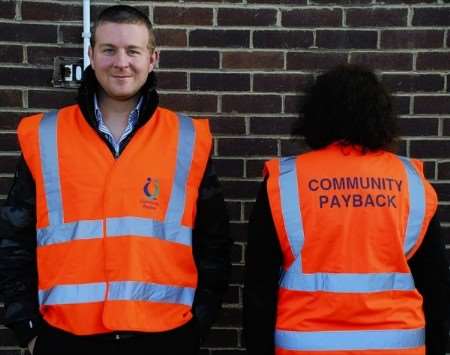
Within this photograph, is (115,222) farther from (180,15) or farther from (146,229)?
(180,15)

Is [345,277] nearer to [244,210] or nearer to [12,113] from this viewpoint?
[244,210]

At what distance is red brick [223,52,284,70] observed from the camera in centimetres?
313

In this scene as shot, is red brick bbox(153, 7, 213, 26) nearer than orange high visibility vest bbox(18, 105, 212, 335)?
No

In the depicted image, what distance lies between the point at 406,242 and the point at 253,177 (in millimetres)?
1180

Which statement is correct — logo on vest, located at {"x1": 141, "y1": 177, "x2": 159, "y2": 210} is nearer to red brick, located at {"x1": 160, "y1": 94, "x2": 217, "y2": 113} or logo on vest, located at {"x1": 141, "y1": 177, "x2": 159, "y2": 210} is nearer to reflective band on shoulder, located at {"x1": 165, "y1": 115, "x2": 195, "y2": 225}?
reflective band on shoulder, located at {"x1": 165, "y1": 115, "x2": 195, "y2": 225}

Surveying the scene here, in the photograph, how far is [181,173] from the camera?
2422 mm

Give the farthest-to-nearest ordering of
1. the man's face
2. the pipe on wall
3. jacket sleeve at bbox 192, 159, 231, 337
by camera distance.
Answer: the pipe on wall, jacket sleeve at bbox 192, 159, 231, 337, the man's face

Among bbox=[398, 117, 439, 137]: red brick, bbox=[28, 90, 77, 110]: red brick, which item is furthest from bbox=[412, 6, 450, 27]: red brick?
bbox=[28, 90, 77, 110]: red brick

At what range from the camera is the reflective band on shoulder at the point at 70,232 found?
2297 millimetres

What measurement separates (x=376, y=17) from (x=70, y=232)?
1827mm

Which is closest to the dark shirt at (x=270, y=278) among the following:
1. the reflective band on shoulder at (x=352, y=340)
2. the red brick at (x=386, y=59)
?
the reflective band on shoulder at (x=352, y=340)

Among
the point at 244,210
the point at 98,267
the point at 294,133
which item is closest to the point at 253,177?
the point at 244,210

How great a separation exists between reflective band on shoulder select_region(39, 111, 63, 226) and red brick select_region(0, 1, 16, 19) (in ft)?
2.98

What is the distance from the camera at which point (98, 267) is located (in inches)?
90.0
